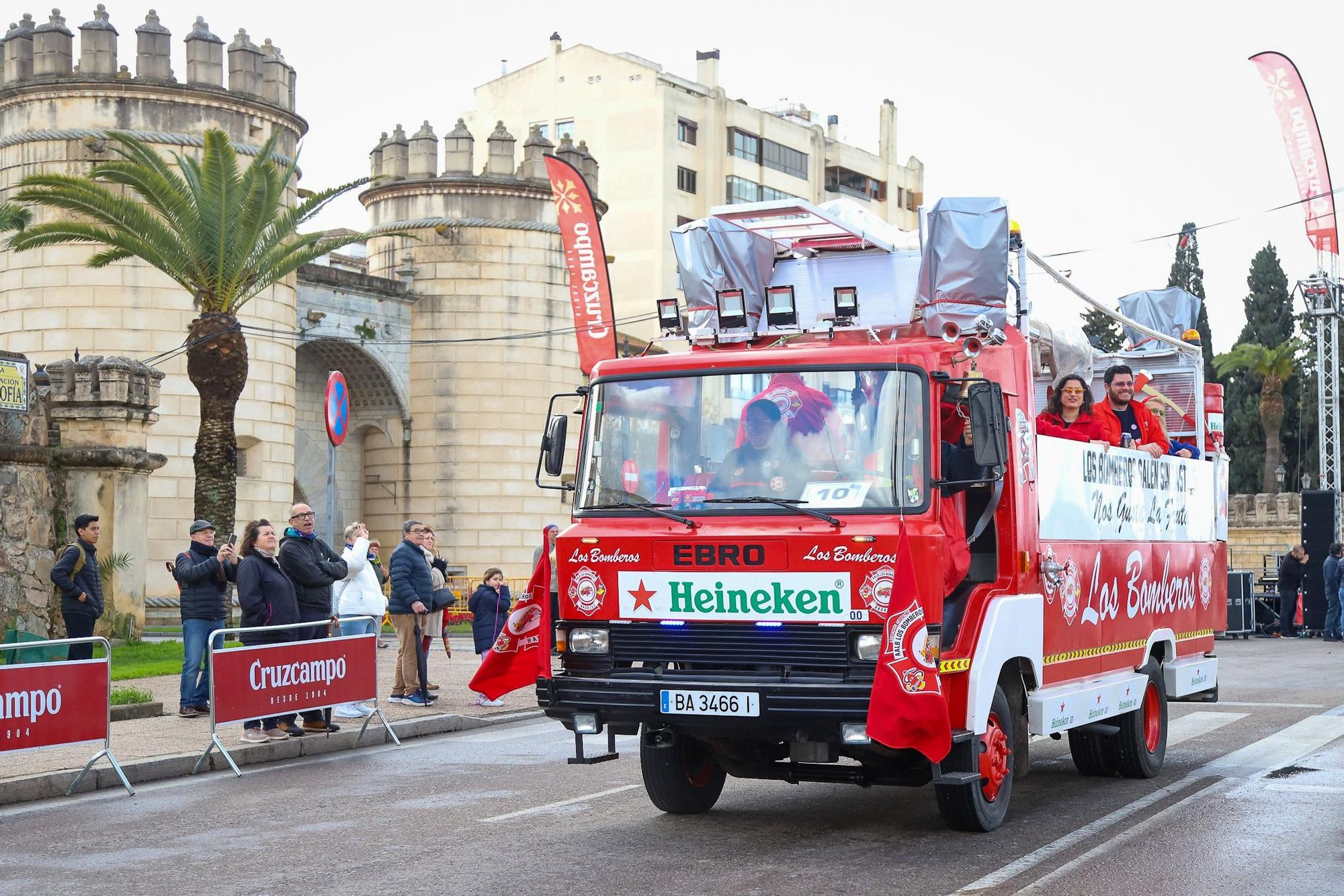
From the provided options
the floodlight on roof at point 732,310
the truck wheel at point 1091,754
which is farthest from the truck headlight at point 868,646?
the truck wheel at point 1091,754

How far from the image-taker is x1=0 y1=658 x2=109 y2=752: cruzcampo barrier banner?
1041 cm

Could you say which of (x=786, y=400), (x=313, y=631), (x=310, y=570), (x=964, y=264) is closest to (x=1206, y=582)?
(x=964, y=264)

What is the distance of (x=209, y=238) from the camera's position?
941 inches

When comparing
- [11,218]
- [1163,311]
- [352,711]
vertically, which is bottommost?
[352,711]

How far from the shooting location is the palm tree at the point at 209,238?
2345 centimetres

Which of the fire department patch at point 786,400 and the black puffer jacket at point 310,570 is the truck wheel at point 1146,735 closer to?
the fire department patch at point 786,400

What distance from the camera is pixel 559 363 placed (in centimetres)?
4156

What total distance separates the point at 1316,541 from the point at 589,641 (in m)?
27.5

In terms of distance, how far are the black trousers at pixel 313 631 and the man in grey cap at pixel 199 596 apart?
3.12 ft

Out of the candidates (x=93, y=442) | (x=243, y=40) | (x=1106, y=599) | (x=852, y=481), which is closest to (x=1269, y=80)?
(x=243, y=40)

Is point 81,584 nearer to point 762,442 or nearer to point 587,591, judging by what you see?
point 587,591

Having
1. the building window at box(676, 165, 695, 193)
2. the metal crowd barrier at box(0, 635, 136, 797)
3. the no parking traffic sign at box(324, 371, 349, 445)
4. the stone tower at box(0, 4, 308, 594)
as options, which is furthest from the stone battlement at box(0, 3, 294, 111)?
the building window at box(676, 165, 695, 193)

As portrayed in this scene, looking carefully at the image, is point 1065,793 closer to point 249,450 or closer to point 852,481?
point 852,481

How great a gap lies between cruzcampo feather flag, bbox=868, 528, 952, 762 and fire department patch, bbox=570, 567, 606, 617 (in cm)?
159
